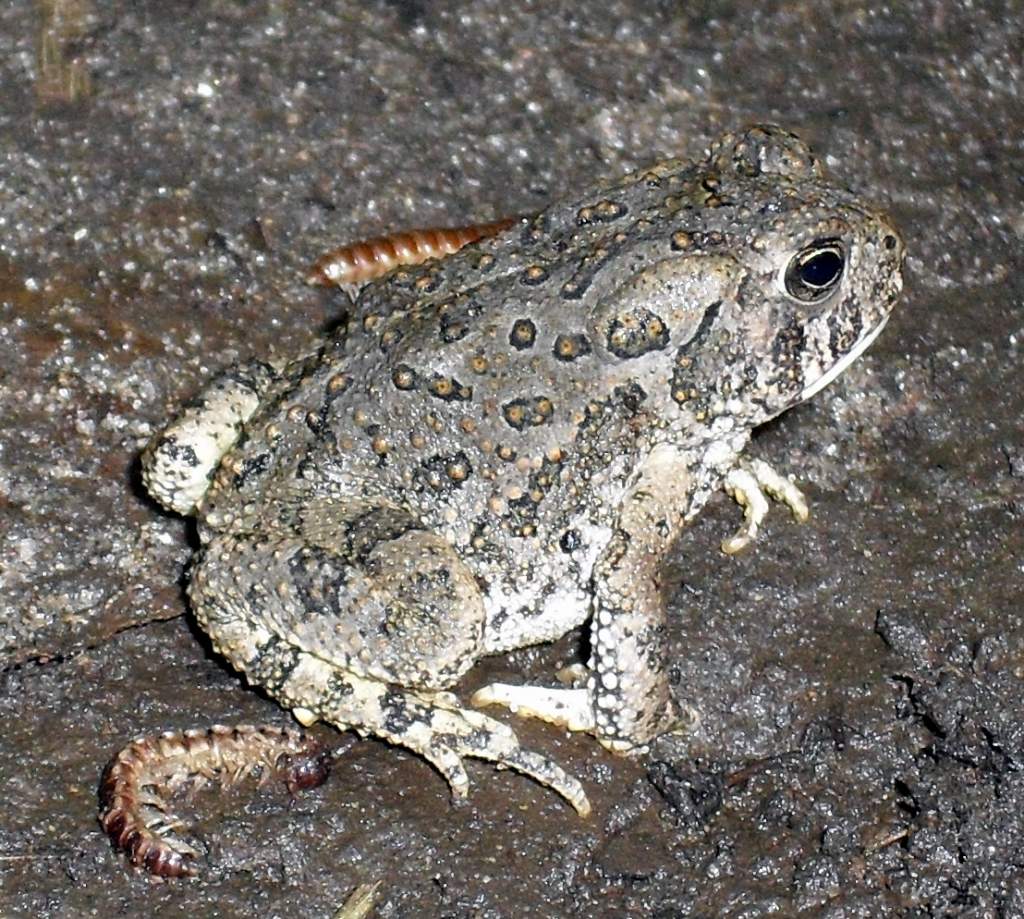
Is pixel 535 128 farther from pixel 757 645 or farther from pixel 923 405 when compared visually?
pixel 757 645

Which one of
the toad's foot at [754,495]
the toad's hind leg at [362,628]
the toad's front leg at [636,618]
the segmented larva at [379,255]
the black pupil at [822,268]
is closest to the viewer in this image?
the toad's hind leg at [362,628]

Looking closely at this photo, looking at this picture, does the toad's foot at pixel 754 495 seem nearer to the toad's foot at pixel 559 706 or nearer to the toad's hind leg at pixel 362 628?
the toad's foot at pixel 559 706

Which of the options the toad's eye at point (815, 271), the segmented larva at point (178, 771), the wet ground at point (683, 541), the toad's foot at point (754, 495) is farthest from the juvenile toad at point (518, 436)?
the toad's foot at point (754, 495)

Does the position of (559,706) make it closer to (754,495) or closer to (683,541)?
(683,541)

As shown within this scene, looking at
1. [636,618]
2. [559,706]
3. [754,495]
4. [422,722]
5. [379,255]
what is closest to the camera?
[422,722]

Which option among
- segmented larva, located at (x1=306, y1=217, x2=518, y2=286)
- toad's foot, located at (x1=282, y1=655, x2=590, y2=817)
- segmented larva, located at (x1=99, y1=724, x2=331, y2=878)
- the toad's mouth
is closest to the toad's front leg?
toad's foot, located at (x1=282, y1=655, x2=590, y2=817)

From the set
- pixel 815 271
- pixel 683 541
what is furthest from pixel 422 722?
pixel 815 271
